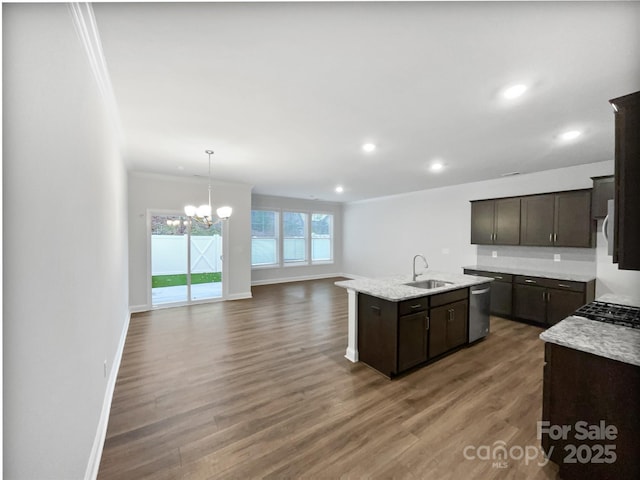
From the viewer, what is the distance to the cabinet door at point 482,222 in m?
5.07

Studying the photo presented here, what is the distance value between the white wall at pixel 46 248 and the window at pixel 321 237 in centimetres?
754

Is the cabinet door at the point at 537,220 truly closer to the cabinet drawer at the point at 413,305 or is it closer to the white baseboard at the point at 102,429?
the cabinet drawer at the point at 413,305

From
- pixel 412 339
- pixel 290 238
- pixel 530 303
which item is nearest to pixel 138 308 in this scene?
pixel 290 238

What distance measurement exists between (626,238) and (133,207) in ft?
→ 21.2

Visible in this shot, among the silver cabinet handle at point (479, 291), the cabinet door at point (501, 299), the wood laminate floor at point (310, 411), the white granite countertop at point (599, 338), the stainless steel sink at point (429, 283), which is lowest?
the wood laminate floor at point (310, 411)

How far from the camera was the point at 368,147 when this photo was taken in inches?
140

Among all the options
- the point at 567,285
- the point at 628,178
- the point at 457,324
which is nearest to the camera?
the point at 628,178

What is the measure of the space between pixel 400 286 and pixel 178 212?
15.5 feet

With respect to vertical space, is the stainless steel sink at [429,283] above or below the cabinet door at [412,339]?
above

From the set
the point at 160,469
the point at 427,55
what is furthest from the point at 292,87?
the point at 160,469

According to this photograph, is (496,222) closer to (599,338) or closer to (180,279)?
(599,338)

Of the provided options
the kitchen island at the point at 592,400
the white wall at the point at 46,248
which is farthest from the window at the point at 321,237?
the kitchen island at the point at 592,400

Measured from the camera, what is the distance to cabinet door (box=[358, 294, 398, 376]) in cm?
274

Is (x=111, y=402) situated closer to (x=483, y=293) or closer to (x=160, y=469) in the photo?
(x=160, y=469)
